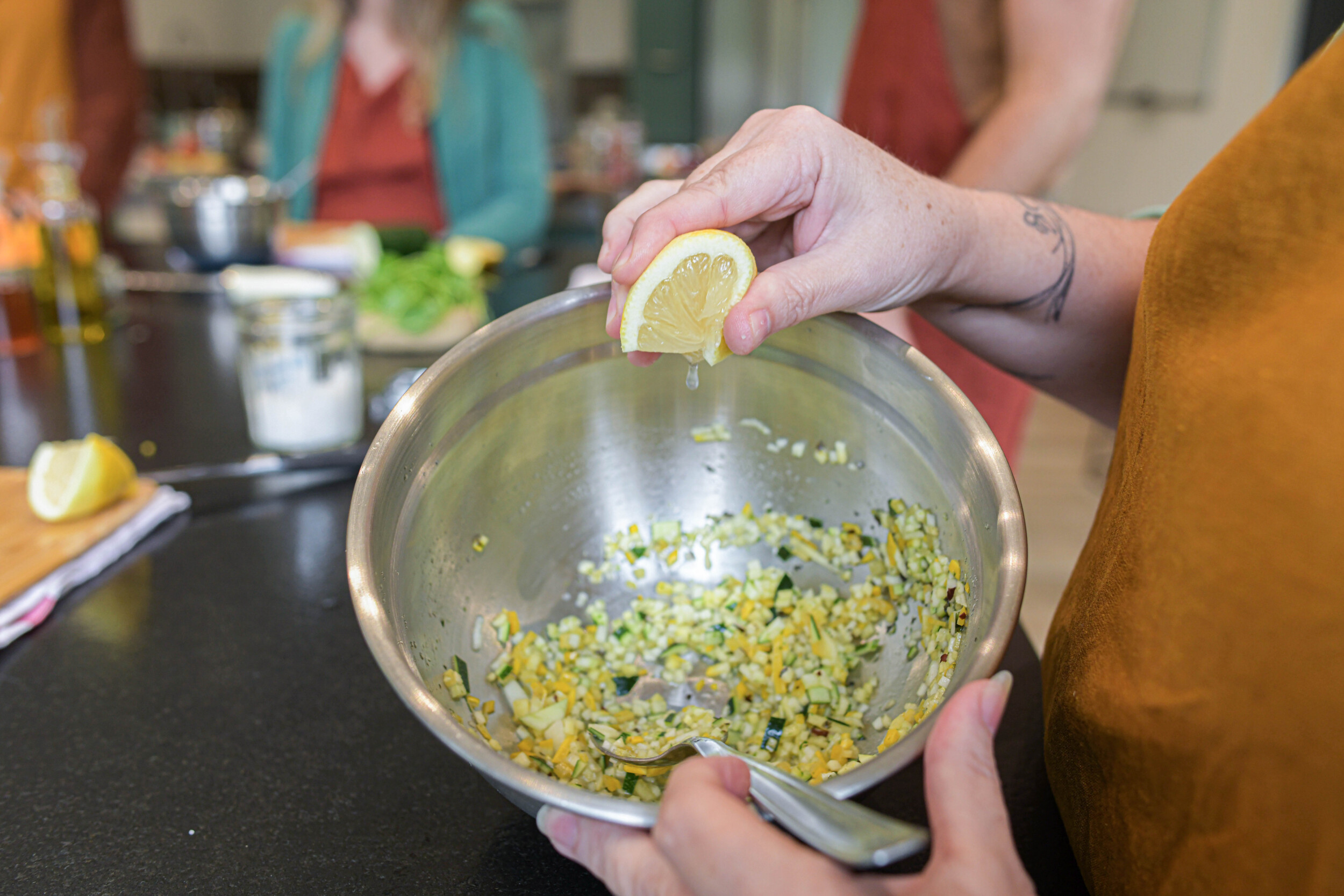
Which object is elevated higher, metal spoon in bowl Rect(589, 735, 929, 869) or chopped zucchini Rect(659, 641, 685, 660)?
metal spoon in bowl Rect(589, 735, 929, 869)

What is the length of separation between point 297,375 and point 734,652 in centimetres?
76

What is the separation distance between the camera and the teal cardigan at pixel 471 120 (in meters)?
2.64

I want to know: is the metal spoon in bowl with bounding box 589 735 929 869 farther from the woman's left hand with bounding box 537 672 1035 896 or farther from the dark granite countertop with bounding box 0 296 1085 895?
the dark granite countertop with bounding box 0 296 1085 895

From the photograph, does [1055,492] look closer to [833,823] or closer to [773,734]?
[773,734]

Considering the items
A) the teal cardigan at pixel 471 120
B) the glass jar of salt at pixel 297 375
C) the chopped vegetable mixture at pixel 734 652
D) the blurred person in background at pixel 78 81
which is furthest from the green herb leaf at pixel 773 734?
the blurred person in background at pixel 78 81

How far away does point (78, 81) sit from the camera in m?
2.91

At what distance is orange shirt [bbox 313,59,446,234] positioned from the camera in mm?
2643

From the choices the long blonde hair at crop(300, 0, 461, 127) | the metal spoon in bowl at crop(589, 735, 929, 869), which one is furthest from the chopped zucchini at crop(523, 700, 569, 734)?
the long blonde hair at crop(300, 0, 461, 127)

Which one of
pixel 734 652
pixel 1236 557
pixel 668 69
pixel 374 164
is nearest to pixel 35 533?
pixel 734 652

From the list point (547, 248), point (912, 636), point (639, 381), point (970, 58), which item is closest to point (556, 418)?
point (639, 381)

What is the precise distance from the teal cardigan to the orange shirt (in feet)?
0.12

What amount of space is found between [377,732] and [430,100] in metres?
2.34

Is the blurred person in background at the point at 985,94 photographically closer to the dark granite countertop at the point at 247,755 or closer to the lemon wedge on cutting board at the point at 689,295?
the lemon wedge on cutting board at the point at 689,295

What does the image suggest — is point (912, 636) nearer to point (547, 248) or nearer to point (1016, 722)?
point (1016, 722)
